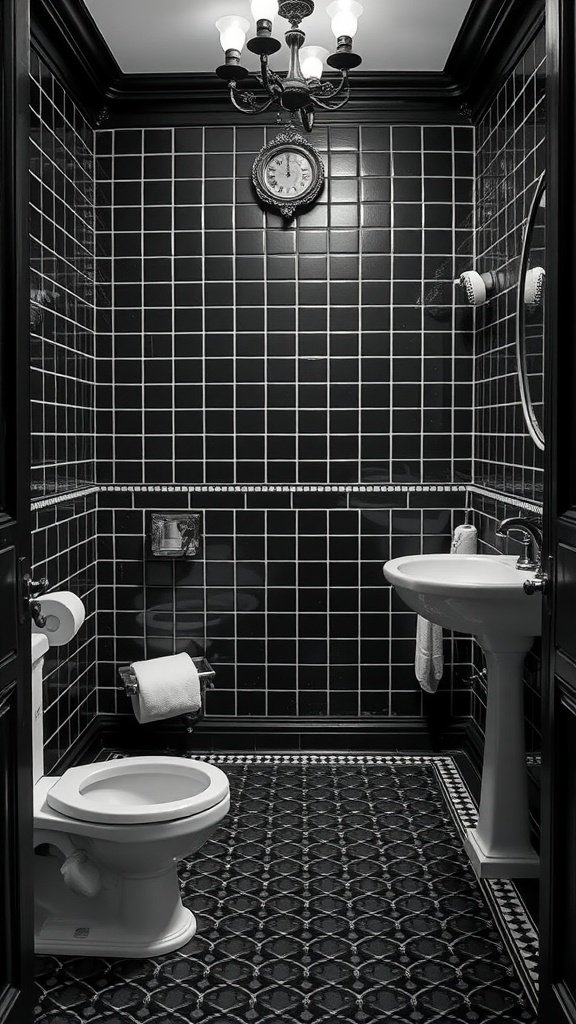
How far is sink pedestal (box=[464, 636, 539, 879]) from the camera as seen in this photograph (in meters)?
2.65

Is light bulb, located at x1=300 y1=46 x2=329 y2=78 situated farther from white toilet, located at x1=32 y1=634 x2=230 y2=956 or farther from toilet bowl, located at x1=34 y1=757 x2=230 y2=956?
toilet bowl, located at x1=34 y1=757 x2=230 y2=956

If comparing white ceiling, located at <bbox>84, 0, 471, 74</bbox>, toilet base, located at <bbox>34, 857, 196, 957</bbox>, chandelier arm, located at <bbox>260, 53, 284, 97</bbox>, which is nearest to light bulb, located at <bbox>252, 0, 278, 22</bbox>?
chandelier arm, located at <bbox>260, 53, 284, 97</bbox>

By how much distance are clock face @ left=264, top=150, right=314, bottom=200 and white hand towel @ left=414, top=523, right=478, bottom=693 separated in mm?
1482

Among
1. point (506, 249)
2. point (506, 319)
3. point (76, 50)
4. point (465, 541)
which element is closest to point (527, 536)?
point (465, 541)

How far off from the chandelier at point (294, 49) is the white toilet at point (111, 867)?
68.8 inches

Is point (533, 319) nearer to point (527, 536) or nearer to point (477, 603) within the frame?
point (527, 536)

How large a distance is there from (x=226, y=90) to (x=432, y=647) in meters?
2.31

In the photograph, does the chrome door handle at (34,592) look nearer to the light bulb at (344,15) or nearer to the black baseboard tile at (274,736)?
the light bulb at (344,15)

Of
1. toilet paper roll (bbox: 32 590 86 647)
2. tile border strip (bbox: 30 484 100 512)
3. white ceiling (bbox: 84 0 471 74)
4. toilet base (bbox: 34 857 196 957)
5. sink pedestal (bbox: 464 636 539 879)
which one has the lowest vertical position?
toilet base (bbox: 34 857 196 957)

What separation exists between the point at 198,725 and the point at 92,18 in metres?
2.63

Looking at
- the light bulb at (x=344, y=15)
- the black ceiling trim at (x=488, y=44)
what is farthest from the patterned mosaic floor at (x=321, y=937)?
the black ceiling trim at (x=488, y=44)

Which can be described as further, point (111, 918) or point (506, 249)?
point (506, 249)

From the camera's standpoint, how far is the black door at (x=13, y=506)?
1.60m

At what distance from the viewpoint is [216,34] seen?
322cm
